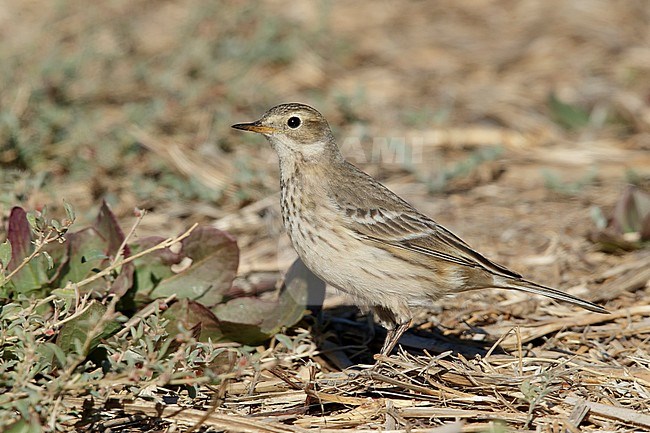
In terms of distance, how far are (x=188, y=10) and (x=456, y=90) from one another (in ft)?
11.1

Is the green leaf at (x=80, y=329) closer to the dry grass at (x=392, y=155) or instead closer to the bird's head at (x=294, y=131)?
the dry grass at (x=392, y=155)

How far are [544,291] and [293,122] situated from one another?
1.86 metres

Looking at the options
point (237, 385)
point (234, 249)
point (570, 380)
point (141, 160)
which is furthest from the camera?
point (141, 160)

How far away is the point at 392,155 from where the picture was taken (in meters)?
8.09

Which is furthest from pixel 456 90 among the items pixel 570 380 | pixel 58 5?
pixel 570 380

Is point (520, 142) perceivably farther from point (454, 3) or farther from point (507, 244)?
point (454, 3)

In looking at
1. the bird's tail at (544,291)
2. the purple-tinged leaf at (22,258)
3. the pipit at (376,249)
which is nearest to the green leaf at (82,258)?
the purple-tinged leaf at (22,258)

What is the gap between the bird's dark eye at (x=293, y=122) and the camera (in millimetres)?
5582

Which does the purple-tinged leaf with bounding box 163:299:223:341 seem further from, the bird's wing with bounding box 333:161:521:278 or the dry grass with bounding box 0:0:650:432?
the bird's wing with bounding box 333:161:521:278

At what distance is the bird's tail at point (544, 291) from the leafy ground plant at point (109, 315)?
46.2 inches

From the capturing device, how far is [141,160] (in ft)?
24.7

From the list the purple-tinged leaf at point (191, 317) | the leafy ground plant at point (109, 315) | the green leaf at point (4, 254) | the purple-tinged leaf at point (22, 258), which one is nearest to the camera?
the leafy ground plant at point (109, 315)

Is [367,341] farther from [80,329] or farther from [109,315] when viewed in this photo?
[109,315]

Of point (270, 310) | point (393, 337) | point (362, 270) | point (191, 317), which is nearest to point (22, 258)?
point (191, 317)
